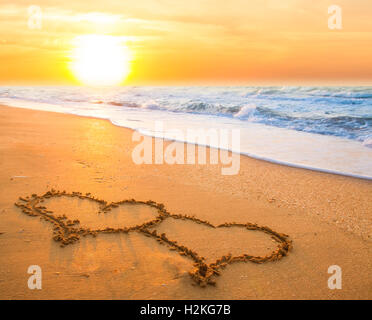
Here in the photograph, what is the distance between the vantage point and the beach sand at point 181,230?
2658 mm

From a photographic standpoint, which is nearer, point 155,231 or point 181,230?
point 155,231

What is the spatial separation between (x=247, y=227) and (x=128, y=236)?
151 cm

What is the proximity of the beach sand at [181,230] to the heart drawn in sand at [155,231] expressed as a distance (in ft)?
0.21

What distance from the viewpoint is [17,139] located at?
7.62 m

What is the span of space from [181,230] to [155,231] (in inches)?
13.5

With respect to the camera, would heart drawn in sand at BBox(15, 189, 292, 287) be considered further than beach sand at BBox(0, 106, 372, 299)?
Yes

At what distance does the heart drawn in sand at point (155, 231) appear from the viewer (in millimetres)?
2928

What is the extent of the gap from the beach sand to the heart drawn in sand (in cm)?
7

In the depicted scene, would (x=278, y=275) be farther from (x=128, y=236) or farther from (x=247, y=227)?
(x=128, y=236)

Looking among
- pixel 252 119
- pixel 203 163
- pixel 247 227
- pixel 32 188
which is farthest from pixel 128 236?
pixel 252 119

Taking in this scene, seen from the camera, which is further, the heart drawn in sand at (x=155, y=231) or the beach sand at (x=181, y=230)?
the heart drawn in sand at (x=155, y=231)

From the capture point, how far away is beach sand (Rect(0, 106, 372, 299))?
266 cm

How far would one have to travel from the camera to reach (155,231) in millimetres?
3486
